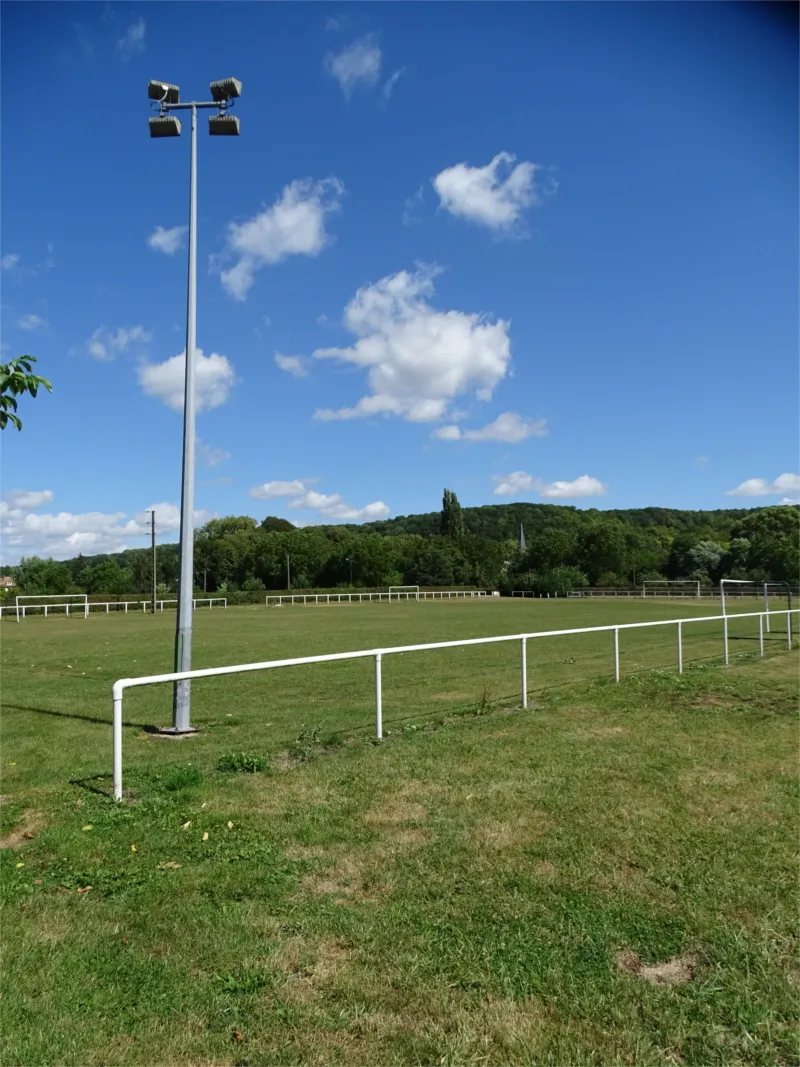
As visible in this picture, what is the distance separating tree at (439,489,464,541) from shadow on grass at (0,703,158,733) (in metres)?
137

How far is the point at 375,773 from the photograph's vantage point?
21.0ft

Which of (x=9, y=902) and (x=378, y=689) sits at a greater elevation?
(x=378, y=689)

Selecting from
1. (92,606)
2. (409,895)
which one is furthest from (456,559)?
(409,895)

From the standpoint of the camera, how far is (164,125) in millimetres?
9836

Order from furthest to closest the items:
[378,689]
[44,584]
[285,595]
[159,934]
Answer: [44,584] < [285,595] < [378,689] < [159,934]

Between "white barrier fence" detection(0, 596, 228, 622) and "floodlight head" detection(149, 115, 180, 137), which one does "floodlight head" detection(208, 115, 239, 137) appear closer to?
"floodlight head" detection(149, 115, 180, 137)

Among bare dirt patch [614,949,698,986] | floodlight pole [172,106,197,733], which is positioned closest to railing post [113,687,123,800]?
floodlight pole [172,106,197,733]

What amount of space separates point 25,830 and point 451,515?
144 meters

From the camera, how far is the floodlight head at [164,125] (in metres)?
9.80

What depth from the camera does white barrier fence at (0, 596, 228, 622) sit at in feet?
142

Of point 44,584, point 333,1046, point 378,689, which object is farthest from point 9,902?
point 44,584

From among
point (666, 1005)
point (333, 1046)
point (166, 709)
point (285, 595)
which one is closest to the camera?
point (333, 1046)

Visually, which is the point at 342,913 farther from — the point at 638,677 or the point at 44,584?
the point at 44,584

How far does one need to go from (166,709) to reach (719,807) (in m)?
8.28
